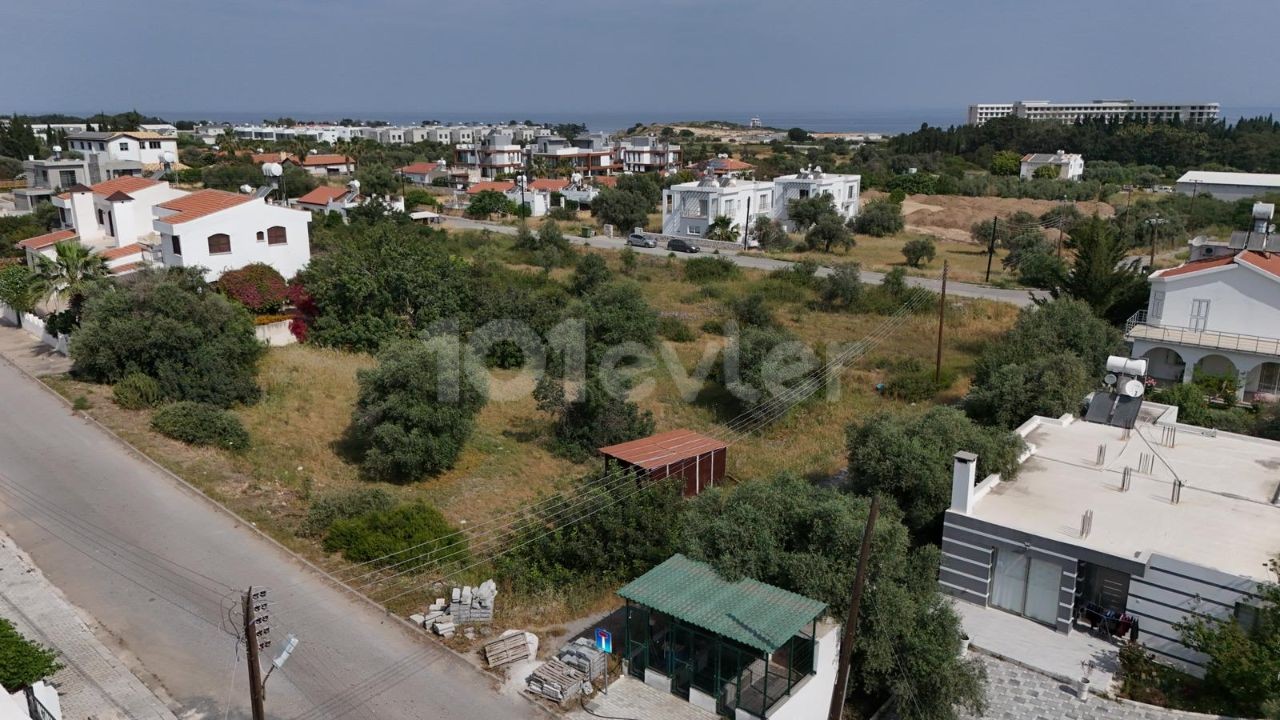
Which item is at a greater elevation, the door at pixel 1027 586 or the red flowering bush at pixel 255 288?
the red flowering bush at pixel 255 288

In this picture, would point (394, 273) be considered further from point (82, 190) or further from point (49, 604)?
point (82, 190)

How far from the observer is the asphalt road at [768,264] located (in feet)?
130

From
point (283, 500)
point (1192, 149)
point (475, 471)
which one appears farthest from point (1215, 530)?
point (1192, 149)

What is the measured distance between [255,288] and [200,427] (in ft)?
36.0

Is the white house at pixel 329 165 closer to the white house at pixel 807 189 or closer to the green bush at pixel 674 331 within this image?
the white house at pixel 807 189

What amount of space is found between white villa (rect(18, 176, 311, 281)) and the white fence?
8.31 ft

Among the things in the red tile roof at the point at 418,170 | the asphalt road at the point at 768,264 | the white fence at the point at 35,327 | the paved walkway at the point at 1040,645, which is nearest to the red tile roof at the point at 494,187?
the asphalt road at the point at 768,264

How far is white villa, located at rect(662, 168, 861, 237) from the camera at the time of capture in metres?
55.1

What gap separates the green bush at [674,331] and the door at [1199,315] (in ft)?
53.6

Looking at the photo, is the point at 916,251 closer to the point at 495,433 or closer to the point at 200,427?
the point at 495,433

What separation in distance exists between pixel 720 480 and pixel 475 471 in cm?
593

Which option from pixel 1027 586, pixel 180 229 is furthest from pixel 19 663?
pixel 180 229

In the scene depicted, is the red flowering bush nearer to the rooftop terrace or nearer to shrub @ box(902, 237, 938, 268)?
the rooftop terrace

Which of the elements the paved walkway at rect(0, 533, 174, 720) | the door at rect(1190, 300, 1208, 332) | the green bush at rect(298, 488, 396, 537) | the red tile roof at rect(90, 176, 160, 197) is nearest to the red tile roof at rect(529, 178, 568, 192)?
the red tile roof at rect(90, 176, 160, 197)
